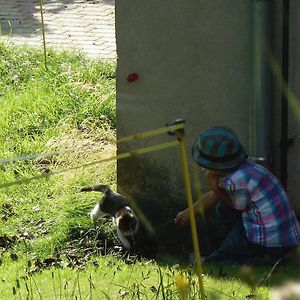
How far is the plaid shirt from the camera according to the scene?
6.95m

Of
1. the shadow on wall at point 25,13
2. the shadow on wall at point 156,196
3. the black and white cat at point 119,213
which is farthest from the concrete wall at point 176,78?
the shadow on wall at point 25,13

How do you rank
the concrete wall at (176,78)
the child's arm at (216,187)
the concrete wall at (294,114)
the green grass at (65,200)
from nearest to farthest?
1. the green grass at (65,200)
2. the child's arm at (216,187)
3. the concrete wall at (294,114)
4. the concrete wall at (176,78)

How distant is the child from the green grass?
26 cm

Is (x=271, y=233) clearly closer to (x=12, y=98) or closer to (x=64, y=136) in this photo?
(x=64, y=136)

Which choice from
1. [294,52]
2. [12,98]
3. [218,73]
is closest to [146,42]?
[218,73]

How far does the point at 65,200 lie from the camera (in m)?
8.90

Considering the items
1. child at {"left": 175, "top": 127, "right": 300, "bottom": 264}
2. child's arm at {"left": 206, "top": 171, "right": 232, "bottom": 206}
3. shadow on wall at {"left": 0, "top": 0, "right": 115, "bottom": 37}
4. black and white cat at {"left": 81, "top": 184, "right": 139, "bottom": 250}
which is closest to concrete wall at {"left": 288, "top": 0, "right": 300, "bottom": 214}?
child at {"left": 175, "top": 127, "right": 300, "bottom": 264}

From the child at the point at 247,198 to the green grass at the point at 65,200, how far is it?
26cm

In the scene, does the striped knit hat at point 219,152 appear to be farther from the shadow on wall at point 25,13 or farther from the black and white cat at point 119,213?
the shadow on wall at point 25,13

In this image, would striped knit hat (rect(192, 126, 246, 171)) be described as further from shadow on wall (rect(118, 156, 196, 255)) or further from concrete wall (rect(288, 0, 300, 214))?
shadow on wall (rect(118, 156, 196, 255))

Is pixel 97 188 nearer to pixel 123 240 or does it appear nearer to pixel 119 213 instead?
pixel 119 213

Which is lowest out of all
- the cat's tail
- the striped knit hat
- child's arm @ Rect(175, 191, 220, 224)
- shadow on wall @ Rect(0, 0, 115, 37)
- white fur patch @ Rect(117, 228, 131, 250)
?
white fur patch @ Rect(117, 228, 131, 250)

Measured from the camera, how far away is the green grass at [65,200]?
252 inches

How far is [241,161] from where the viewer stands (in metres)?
6.94
